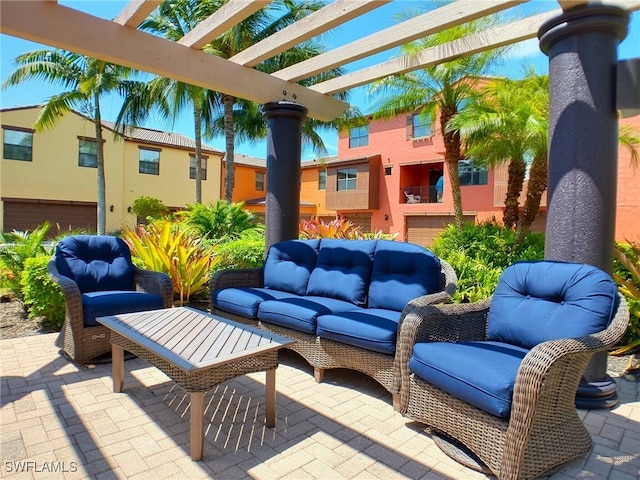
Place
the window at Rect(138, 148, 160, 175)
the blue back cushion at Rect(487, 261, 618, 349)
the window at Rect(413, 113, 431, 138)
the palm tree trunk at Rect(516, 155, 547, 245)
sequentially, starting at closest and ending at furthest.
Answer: the blue back cushion at Rect(487, 261, 618, 349) < the palm tree trunk at Rect(516, 155, 547, 245) < the window at Rect(413, 113, 431, 138) < the window at Rect(138, 148, 160, 175)

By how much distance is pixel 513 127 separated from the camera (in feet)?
17.2

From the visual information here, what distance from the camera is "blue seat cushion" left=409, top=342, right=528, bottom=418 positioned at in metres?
1.89

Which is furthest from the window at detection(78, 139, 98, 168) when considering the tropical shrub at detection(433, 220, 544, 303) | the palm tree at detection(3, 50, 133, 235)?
the tropical shrub at detection(433, 220, 544, 303)

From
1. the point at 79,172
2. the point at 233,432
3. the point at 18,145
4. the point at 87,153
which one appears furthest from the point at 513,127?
the point at 18,145

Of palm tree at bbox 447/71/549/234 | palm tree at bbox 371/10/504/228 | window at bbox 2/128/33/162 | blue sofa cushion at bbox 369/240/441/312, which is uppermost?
window at bbox 2/128/33/162

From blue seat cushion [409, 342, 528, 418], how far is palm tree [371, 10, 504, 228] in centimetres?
458

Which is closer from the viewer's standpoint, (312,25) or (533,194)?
(312,25)

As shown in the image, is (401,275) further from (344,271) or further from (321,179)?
(321,179)

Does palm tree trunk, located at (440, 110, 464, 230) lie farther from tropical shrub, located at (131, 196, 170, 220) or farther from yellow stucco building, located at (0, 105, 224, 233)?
tropical shrub, located at (131, 196, 170, 220)

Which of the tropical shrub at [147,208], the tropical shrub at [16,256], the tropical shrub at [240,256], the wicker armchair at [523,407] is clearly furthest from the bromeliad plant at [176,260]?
the tropical shrub at [147,208]

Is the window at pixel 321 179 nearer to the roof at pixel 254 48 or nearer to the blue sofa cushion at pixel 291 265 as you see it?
the roof at pixel 254 48

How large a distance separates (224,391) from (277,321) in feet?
2.37

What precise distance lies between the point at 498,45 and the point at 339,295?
2.68 metres

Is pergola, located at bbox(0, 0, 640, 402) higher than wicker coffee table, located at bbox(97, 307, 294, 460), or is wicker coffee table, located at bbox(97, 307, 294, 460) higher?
pergola, located at bbox(0, 0, 640, 402)
